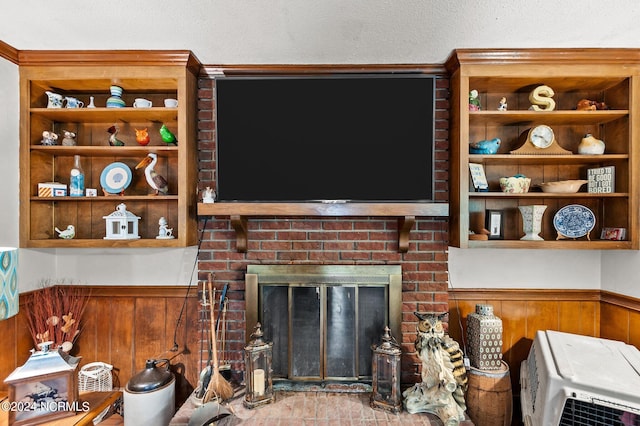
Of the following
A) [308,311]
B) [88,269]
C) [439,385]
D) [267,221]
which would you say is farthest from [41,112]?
[439,385]

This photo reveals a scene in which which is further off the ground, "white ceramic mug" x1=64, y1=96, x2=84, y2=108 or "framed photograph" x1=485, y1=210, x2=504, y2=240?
"white ceramic mug" x1=64, y1=96, x2=84, y2=108

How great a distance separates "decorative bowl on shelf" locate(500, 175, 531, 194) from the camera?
6.84 feet

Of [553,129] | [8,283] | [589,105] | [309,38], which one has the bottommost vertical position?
[8,283]

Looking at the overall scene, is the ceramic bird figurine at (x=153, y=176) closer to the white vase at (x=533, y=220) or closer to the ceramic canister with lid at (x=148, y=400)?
the ceramic canister with lid at (x=148, y=400)

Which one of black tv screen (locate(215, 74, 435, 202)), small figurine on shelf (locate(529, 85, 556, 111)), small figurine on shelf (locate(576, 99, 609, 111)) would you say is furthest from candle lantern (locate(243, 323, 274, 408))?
small figurine on shelf (locate(576, 99, 609, 111))

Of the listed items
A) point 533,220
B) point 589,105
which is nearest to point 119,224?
point 533,220

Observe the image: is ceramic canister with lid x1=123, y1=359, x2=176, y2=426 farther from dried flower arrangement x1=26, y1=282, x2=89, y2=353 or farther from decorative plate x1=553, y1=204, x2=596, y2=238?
decorative plate x1=553, y1=204, x2=596, y2=238

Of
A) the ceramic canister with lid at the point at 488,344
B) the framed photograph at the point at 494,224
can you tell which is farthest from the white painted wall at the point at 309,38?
the ceramic canister with lid at the point at 488,344

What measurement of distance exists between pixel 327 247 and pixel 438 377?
3.15 ft

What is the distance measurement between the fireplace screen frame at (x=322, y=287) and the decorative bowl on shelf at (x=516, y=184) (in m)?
0.82

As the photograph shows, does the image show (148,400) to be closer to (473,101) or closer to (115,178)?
(115,178)

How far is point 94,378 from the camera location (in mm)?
2197

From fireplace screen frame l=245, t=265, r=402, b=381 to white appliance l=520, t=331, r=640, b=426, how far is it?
769mm

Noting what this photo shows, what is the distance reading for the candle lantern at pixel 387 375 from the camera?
1.94 m
